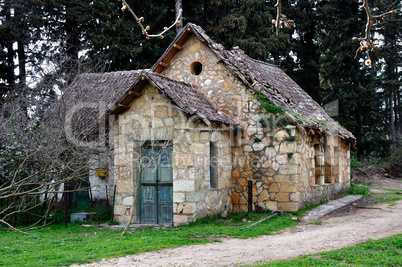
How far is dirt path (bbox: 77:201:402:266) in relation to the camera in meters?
7.31

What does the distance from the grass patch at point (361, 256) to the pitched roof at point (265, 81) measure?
5448mm

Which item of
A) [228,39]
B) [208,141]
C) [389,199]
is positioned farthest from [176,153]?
[228,39]

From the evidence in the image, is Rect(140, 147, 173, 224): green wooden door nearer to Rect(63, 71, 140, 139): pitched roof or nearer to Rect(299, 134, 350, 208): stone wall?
Rect(63, 71, 140, 139): pitched roof

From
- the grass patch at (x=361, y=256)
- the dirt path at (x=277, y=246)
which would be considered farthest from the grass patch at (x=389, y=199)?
the grass patch at (x=361, y=256)

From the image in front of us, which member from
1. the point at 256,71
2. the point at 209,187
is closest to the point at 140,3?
the point at 256,71

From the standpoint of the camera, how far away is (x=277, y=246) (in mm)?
8469

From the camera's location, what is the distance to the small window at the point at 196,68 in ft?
46.8

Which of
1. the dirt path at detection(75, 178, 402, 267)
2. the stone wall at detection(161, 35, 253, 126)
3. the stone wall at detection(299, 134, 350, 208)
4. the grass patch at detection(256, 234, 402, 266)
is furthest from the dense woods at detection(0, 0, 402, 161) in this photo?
the grass patch at detection(256, 234, 402, 266)

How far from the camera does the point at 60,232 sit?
10.9m

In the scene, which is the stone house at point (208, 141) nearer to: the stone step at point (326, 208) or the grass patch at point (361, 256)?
the stone step at point (326, 208)

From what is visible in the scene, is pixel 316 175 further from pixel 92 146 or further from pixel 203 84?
pixel 92 146

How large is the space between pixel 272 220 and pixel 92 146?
5.67 metres

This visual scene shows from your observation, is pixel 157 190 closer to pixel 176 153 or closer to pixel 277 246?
pixel 176 153

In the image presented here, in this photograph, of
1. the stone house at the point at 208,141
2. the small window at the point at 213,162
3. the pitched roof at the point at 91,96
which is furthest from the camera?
the pitched roof at the point at 91,96
